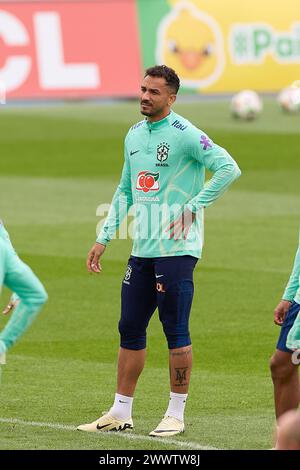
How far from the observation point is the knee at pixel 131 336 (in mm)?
10797

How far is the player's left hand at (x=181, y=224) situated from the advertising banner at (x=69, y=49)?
23880 millimetres

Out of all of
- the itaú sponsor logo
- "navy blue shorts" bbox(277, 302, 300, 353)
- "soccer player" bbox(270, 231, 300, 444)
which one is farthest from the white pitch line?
the itaú sponsor logo

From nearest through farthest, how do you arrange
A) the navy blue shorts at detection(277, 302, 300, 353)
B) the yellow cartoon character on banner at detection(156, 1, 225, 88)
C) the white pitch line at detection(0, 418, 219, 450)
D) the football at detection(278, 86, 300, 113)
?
the navy blue shorts at detection(277, 302, 300, 353)
the white pitch line at detection(0, 418, 219, 450)
the yellow cartoon character on banner at detection(156, 1, 225, 88)
the football at detection(278, 86, 300, 113)

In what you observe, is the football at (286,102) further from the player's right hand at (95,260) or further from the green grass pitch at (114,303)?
the player's right hand at (95,260)

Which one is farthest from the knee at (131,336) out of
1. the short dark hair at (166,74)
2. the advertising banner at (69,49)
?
the advertising banner at (69,49)

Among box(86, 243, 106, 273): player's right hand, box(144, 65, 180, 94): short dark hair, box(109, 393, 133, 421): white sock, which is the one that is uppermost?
box(144, 65, 180, 94): short dark hair

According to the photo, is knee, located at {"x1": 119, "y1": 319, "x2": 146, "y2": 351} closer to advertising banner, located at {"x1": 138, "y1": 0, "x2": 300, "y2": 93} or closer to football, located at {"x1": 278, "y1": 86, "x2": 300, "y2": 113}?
advertising banner, located at {"x1": 138, "y1": 0, "x2": 300, "y2": 93}

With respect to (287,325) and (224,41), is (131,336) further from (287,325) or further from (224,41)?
(224,41)

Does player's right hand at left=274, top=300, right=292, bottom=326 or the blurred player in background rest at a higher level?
the blurred player in background

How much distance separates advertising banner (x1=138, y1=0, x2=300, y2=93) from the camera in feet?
120

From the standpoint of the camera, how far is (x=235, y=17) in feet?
122

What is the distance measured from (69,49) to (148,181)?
24.8 meters

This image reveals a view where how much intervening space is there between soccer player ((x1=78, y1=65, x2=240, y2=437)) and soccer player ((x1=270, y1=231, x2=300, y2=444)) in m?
1.05
